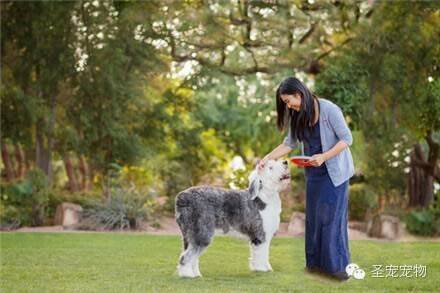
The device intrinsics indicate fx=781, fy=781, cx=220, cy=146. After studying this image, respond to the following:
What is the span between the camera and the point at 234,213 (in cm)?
745

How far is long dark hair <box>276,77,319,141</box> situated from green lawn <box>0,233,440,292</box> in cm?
134

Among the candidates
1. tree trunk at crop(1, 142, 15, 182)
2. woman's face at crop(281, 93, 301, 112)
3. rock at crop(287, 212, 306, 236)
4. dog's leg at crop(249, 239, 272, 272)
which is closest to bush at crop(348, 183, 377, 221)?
rock at crop(287, 212, 306, 236)

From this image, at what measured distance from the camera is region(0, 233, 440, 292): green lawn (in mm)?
6797

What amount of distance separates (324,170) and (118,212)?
6741 mm

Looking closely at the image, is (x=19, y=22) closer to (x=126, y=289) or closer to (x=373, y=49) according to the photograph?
(x=373, y=49)

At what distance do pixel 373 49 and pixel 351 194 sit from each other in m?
2.73

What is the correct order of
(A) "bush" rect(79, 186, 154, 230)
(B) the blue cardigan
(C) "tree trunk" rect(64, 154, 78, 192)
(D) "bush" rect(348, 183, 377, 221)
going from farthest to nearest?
(C) "tree trunk" rect(64, 154, 78, 192) < (D) "bush" rect(348, 183, 377, 221) < (A) "bush" rect(79, 186, 154, 230) < (B) the blue cardigan

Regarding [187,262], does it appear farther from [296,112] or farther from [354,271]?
[296,112]

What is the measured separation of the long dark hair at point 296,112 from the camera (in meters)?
6.69

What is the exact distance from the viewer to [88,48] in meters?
14.4

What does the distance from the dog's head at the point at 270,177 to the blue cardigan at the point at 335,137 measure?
626mm

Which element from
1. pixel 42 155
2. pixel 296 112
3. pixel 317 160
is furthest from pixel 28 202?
pixel 317 160

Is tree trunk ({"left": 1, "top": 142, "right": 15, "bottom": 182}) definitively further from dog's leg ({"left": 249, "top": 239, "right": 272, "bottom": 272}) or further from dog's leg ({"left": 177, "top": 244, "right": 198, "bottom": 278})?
dog's leg ({"left": 177, "top": 244, "right": 198, "bottom": 278})

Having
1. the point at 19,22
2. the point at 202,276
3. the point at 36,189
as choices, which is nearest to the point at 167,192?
the point at 36,189
